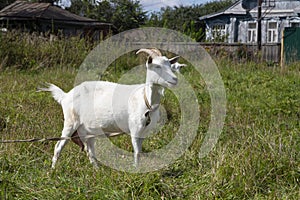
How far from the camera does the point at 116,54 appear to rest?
12898 mm

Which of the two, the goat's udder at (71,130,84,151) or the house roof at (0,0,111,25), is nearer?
the goat's udder at (71,130,84,151)

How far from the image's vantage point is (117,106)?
195 inches

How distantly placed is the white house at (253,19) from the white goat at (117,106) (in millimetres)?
28249

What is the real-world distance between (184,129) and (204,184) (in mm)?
2387

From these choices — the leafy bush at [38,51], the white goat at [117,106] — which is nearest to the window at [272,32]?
the leafy bush at [38,51]

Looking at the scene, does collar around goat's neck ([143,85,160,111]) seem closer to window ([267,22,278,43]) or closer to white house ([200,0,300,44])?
white house ([200,0,300,44])

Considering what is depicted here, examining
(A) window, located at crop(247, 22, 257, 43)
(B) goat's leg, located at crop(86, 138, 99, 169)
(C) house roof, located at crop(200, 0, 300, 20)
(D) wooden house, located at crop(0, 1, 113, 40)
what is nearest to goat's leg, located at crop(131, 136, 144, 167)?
(B) goat's leg, located at crop(86, 138, 99, 169)

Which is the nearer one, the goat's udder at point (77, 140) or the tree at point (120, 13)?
the goat's udder at point (77, 140)

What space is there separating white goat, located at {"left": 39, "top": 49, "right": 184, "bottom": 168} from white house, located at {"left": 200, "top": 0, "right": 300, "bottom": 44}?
92.7 feet

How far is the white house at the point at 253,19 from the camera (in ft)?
109

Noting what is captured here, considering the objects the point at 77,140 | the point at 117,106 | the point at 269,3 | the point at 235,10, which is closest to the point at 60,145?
the point at 77,140

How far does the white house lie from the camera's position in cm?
3328

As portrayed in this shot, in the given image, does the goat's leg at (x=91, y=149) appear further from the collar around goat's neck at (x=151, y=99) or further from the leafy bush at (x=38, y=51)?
the leafy bush at (x=38, y=51)

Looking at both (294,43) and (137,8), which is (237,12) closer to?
(137,8)
